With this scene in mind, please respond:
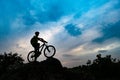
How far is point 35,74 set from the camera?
26.0 metres

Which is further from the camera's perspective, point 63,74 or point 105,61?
point 105,61

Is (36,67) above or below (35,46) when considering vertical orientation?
below

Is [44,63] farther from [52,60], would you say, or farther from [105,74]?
[105,74]

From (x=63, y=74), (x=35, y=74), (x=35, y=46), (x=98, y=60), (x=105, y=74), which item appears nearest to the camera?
(x=35, y=46)

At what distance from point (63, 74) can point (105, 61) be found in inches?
997

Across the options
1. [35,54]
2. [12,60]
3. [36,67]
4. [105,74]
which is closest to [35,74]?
[36,67]

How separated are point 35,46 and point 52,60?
357cm

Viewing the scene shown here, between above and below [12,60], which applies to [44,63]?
below

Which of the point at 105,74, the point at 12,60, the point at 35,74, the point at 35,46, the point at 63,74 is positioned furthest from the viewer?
the point at 12,60

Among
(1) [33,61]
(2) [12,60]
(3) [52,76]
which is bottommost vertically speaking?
(3) [52,76]

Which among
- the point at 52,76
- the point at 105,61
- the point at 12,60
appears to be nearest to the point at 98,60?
the point at 105,61

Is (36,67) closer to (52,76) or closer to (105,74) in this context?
(52,76)

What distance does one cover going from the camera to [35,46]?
79.9 feet

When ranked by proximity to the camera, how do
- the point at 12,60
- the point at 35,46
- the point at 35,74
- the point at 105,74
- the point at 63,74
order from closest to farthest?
the point at 35,46, the point at 35,74, the point at 63,74, the point at 105,74, the point at 12,60
